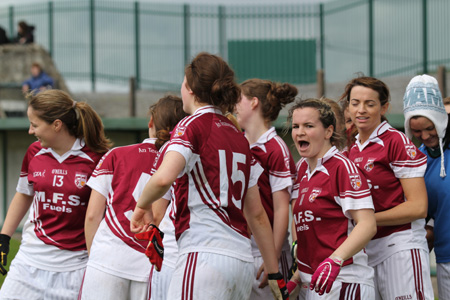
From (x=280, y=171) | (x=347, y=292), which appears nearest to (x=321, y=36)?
(x=280, y=171)

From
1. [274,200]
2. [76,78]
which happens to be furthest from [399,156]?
[76,78]

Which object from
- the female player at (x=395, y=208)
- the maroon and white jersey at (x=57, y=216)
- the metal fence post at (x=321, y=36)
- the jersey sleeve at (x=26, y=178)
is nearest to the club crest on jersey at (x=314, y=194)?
the female player at (x=395, y=208)

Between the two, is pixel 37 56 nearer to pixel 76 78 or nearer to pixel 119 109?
pixel 76 78

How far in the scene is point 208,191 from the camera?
3.41 metres

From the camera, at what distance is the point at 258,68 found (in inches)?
614

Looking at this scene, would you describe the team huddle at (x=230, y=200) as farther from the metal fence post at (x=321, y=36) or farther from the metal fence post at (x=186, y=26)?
the metal fence post at (x=186, y=26)

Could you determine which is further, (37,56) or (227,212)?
(37,56)

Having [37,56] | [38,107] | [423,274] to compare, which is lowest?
[423,274]

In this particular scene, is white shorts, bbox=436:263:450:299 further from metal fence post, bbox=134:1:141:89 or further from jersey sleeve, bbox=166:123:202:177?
metal fence post, bbox=134:1:141:89

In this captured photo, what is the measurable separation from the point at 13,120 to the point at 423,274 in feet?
28.6

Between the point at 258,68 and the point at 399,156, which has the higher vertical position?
the point at 258,68

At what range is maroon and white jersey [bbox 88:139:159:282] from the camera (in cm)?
425

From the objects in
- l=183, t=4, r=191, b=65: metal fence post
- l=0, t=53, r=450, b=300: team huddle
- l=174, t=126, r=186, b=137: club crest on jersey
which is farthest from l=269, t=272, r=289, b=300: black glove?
l=183, t=4, r=191, b=65: metal fence post

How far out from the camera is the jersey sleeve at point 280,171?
452cm
